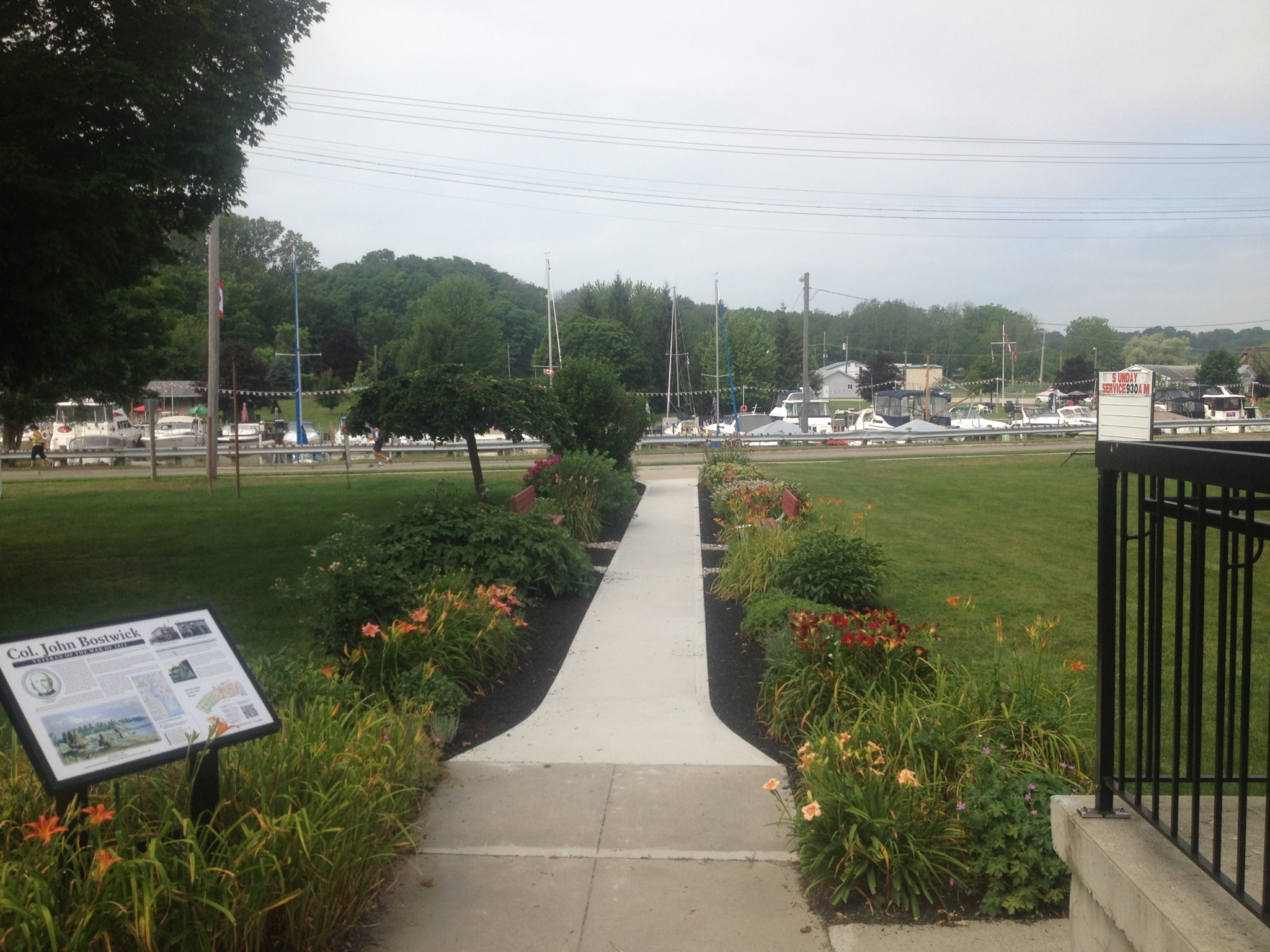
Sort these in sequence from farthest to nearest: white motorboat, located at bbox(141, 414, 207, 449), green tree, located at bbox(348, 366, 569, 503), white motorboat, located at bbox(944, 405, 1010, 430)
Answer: white motorboat, located at bbox(944, 405, 1010, 430) < white motorboat, located at bbox(141, 414, 207, 449) < green tree, located at bbox(348, 366, 569, 503)

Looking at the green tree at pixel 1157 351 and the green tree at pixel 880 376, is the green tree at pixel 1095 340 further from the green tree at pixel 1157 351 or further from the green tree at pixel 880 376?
the green tree at pixel 880 376

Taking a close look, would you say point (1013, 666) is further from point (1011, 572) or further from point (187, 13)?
point (187, 13)

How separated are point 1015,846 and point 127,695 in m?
3.57

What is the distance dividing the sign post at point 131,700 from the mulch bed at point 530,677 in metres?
2.28

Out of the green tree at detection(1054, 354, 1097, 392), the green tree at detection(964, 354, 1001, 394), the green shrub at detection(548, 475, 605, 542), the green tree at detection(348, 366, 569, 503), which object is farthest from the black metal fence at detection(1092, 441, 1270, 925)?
the green tree at detection(964, 354, 1001, 394)

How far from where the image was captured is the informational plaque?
11.2 feet

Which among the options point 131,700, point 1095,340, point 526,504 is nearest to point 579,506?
point 526,504

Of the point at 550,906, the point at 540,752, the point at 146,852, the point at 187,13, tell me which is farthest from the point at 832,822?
the point at 187,13

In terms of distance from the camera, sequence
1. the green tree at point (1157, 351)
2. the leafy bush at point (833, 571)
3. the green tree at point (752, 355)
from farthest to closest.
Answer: the green tree at point (1157, 351) < the green tree at point (752, 355) < the leafy bush at point (833, 571)

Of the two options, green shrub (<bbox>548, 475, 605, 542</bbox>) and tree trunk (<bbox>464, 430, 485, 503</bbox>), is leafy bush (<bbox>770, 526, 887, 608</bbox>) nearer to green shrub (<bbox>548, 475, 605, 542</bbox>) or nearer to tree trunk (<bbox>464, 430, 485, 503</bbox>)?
green shrub (<bbox>548, 475, 605, 542</bbox>)

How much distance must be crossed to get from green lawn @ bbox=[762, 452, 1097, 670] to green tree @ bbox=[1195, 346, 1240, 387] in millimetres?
42837

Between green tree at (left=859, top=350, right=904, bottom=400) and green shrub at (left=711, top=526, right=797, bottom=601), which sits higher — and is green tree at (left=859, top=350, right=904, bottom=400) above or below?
above

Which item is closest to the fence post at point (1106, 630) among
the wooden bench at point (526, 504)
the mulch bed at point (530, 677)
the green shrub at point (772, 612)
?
the mulch bed at point (530, 677)

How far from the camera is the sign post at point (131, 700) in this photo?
342cm
